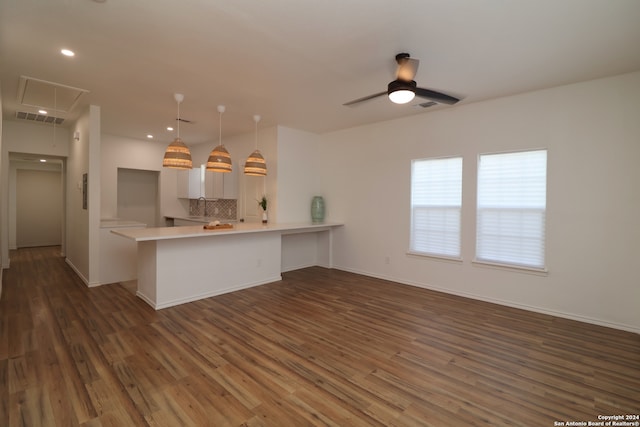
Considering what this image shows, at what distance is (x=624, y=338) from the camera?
3.12 m

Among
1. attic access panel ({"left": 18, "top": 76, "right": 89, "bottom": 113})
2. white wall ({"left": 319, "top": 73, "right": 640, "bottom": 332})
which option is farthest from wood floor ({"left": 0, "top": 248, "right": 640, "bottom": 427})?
attic access panel ({"left": 18, "top": 76, "right": 89, "bottom": 113})

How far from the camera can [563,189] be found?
3.66 m

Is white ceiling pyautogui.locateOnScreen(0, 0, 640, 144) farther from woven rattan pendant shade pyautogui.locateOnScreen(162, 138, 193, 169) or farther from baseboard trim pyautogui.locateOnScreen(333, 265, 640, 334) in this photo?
baseboard trim pyautogui.locateOnScreen(333, 265, 640, 334)

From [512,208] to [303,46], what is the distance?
3.36 metres

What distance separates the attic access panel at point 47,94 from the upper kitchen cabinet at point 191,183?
8.88 ft

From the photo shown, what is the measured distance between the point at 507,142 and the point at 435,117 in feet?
3.65

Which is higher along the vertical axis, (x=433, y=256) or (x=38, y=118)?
(x=38, y=118)

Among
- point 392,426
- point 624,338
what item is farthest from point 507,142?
point 392,426

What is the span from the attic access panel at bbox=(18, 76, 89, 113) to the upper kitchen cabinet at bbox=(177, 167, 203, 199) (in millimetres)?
2708

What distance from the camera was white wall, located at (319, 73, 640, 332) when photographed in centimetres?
332

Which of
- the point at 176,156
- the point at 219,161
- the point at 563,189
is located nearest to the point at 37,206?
the point at 176,156

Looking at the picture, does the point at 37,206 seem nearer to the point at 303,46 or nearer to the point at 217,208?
the point at 217,208

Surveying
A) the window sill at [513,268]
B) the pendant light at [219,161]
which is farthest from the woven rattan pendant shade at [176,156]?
the window sill at [513,268]

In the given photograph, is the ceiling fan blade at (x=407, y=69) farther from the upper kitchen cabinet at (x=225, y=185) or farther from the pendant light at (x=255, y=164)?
the upper kitchen cabinet at (x=225, y=185)
